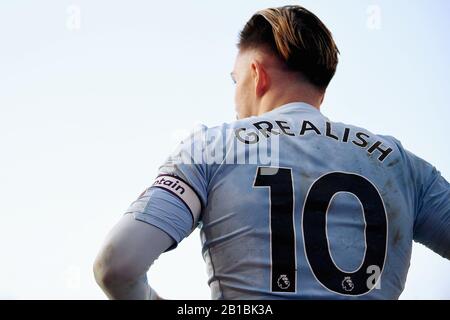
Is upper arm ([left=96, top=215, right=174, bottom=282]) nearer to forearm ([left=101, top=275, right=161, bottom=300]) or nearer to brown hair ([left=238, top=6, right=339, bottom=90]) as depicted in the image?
forearm ([left=101, top=275, right=161, bottom=300])

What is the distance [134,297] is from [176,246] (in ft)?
0.98

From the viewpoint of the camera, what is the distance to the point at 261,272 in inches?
123

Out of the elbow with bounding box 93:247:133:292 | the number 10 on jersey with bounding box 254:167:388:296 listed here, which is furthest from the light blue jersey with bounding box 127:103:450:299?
the elbow with bounding box 93:247:133:292

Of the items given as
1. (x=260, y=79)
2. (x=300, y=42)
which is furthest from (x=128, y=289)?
(x=300, y=42)

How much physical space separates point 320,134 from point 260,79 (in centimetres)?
61

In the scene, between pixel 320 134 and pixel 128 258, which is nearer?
pixel 128 258

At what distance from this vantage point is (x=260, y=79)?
4012 millimetres

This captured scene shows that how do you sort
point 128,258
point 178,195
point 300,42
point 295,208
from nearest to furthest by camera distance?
point 128,258 → point 178,195 → point 295,208 → point 300,42

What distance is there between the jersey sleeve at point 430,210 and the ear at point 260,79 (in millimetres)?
875

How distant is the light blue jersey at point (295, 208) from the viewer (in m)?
3.15

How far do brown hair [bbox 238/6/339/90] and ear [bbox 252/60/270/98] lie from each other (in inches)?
4.8

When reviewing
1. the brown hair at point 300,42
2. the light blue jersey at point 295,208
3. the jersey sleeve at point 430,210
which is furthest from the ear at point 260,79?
the jersey sleeve at point 430,210

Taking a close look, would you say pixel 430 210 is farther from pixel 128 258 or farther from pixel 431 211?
pixel 128 258
